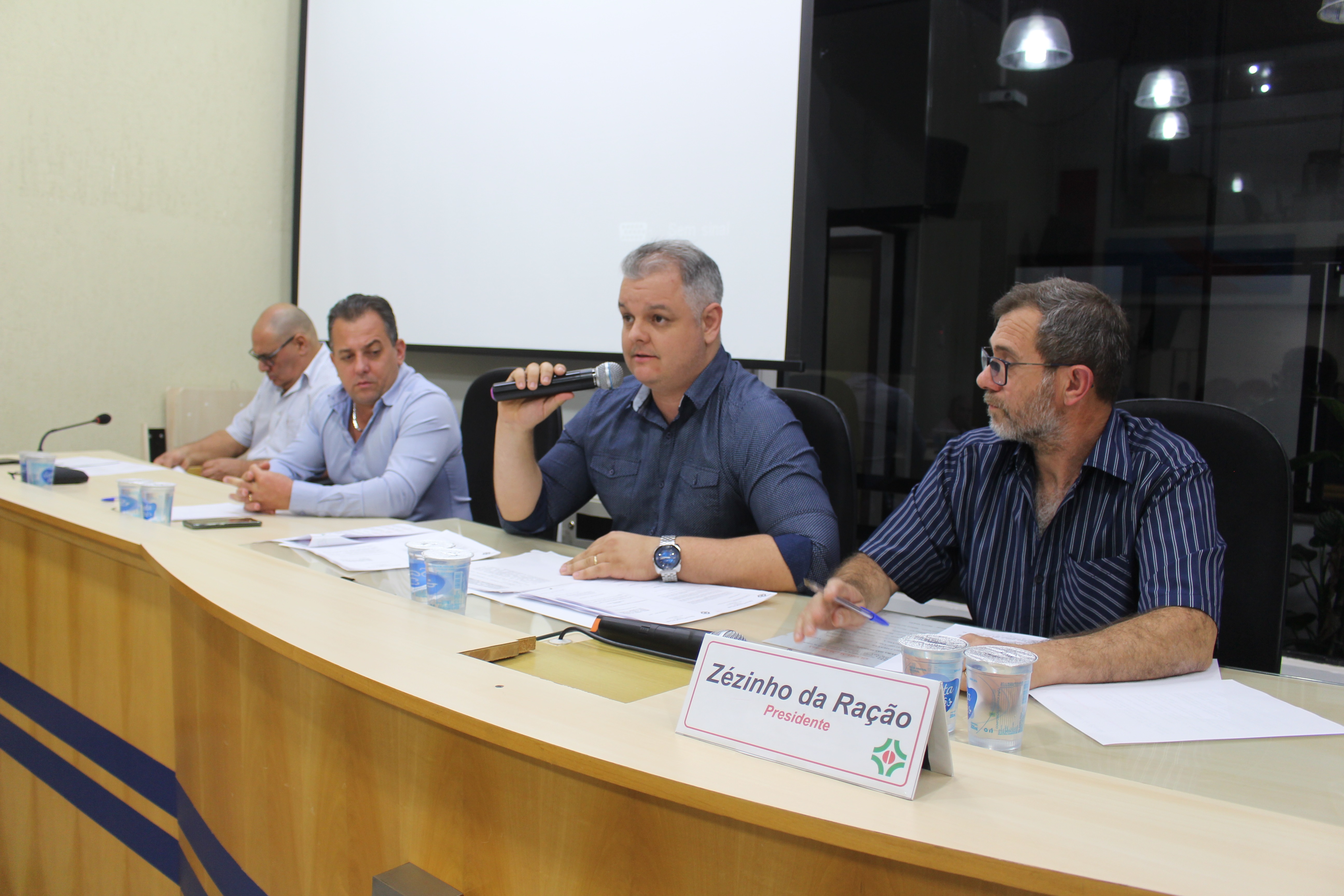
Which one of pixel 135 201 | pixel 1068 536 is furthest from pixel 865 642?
pixel 135 201

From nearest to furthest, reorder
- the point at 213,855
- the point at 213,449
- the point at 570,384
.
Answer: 1. the point at 213,855
2. the point at 570,384
3. the point at 213,449

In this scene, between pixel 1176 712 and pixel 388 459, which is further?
pixel 388 459

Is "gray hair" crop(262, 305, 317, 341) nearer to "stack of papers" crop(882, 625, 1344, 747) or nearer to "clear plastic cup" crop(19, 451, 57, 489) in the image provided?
"clear plastic cup" crop(19, 451, 57, 489)

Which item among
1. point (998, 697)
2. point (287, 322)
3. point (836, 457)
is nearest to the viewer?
point (998, 697)

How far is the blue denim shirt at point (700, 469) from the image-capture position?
5.70ft

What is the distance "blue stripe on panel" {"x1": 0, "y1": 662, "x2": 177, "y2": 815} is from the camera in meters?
1.45

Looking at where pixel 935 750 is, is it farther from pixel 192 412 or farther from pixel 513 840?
pixel 192 412

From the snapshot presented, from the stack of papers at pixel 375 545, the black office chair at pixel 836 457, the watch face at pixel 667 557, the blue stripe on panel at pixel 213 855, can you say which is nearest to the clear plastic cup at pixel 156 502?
the stack of papers at pixel 375 545

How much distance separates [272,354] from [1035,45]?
2.83 metres

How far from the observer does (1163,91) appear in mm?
2496

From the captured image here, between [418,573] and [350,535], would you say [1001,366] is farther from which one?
[350,535]

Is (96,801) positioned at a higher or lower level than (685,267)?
lower

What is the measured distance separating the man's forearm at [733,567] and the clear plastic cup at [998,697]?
70 centimetres

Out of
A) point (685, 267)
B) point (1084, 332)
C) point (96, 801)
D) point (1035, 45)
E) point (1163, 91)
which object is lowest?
point (96, 801)
